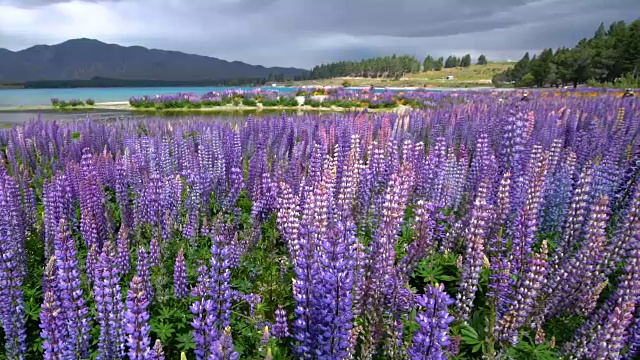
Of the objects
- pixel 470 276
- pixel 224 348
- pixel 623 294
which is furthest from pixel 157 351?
pixel 623 294

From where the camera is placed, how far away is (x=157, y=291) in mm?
4672

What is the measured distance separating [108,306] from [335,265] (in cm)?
194

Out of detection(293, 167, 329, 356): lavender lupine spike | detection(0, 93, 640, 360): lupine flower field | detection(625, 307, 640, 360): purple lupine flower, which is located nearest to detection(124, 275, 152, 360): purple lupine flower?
detection(0, 93, 640, 360): lupine flower field

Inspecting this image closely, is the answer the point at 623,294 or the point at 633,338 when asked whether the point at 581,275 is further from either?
the point at 633,338

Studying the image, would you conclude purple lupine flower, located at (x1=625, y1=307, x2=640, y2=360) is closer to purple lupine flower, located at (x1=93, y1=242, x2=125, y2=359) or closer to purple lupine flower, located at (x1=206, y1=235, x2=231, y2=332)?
purple lupine flower, located at (x1=206, y1=235, x2=231, y2=332)

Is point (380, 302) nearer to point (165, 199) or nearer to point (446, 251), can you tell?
point (446, 251)

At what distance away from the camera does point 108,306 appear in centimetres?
323

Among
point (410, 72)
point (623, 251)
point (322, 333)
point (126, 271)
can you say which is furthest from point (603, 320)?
point (410, 72)

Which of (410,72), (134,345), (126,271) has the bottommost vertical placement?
(126,271)

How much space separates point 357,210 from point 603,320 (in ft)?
10.7

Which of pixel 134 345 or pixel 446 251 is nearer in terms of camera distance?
pixel 134 345

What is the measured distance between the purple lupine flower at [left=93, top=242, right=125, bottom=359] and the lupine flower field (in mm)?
14

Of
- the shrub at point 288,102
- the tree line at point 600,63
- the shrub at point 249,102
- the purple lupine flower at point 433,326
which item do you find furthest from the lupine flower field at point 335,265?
the tree line at point 600,63

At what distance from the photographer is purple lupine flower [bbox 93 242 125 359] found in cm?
312
